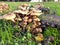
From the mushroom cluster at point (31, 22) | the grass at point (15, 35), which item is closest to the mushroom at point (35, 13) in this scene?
the mushroom cluster at point (31, 22)

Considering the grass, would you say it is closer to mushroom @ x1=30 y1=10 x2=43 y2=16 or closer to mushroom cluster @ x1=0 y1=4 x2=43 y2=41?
mushroom cluster @ x1=0 y1=4 x2=43 y2=41

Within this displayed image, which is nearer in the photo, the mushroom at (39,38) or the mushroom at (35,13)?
the mushroom at (39,38)

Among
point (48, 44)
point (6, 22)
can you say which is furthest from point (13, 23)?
point (48, 44)

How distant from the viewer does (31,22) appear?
355 centimetres

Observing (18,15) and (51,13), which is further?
(51,13)

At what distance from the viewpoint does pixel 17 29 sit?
11.5 feet

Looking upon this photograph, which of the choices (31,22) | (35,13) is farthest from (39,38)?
(35,13)

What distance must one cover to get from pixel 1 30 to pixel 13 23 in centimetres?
21

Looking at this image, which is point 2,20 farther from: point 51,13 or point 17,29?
point 51,13

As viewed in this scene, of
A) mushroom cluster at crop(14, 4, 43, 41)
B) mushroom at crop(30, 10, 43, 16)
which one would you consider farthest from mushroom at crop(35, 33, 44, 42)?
mushroom at crop(30, 10, 43, 16)

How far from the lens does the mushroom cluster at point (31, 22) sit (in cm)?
348

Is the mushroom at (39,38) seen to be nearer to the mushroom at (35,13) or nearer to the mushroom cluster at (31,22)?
the mushroom cluster at (31,22)

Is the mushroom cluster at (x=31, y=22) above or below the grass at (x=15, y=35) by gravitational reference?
above

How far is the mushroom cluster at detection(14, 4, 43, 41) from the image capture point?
3480 millimetres
